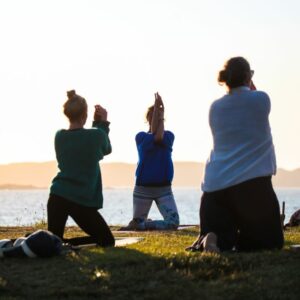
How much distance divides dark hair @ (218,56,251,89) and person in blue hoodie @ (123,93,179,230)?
4816 mm

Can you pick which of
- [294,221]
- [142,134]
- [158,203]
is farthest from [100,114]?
[294,221]

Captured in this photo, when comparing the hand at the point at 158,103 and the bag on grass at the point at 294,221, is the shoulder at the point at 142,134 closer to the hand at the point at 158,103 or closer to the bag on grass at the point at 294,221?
the hand at the point at 158,103

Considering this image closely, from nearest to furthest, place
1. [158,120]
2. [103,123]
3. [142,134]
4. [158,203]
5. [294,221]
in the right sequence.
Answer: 1. [103,123]
2. [158,120]
3. [142,134]
4. [158,203]
5. [294,221]

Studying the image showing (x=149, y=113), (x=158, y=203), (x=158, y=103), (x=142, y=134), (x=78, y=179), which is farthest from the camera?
(x=158, y=203)

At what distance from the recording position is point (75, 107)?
9727 mm

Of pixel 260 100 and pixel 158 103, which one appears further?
pixel 158 103

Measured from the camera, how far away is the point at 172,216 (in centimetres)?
1408

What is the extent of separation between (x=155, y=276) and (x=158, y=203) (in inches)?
267

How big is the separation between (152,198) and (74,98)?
454 cm

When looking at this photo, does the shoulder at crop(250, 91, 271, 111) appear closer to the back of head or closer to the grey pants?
the back of head

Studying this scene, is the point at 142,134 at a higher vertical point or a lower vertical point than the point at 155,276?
higher

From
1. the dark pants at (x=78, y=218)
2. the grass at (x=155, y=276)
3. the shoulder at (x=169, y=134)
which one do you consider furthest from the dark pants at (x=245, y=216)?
the shoulder at (x=169, y=134)

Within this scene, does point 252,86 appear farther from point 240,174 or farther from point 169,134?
point 169,134

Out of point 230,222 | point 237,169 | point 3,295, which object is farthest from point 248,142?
point 3,295
